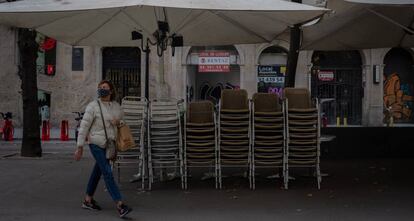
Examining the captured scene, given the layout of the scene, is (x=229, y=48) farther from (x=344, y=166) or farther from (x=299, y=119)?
(x=299, y=119)

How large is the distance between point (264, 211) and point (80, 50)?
23636 millimetres

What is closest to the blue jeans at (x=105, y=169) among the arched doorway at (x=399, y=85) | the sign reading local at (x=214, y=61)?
the sign reading local at (x=214, y=61)

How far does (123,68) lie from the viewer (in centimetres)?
3030

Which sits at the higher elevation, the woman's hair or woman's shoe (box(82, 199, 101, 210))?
the woman's hair

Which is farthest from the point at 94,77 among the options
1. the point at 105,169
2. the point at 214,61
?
the point at 105,169

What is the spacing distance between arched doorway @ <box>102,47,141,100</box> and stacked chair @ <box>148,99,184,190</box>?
2085 centimetres

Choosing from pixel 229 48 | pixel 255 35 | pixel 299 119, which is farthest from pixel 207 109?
pixel 229 48

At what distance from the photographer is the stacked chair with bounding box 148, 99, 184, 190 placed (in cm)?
906

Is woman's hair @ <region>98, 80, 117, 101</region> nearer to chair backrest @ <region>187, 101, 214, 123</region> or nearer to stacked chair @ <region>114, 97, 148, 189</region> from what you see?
stacked chair @ <region>114, 97, 148, 189</region>

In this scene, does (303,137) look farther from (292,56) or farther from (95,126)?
(292,56)

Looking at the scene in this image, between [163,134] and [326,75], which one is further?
[326,75]

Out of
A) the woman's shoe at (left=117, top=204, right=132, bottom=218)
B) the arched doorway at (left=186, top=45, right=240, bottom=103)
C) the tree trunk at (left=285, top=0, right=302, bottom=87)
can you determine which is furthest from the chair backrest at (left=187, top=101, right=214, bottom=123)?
the arched doorway at (left=186, top=45, right=240, bottom=103)

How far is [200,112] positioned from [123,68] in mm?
21492

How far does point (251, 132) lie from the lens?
8992mm
